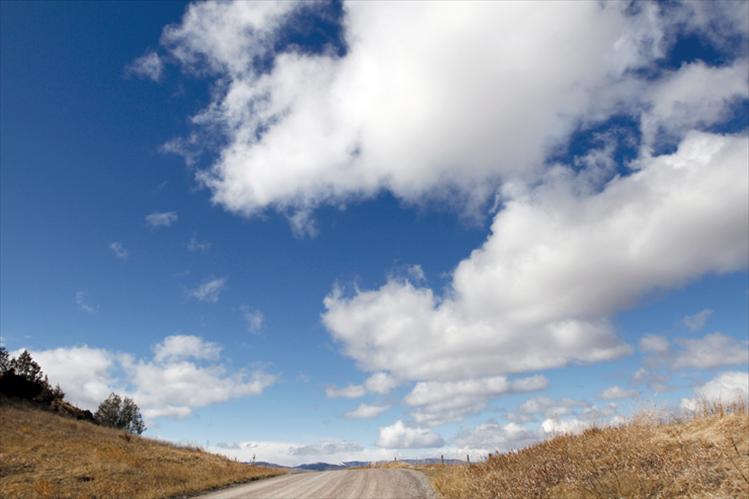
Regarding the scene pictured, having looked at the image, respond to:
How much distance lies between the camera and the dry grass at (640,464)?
32.6 ft

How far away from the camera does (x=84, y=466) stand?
89.2 feet

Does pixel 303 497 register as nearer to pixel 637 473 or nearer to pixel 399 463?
pixel 637 473

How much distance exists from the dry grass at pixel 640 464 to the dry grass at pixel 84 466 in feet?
56.4

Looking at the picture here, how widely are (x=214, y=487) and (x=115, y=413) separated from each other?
233 ft

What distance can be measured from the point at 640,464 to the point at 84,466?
2954cm

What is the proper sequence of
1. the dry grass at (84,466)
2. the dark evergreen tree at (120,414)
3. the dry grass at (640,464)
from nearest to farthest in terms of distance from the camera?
the dry grass at (640,464) → the dry grass at (84,466) → the dark evergreen tree at (120,414)

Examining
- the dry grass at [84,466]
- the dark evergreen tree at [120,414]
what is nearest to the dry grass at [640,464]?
the dry grass at [84,466]

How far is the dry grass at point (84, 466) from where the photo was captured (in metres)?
22.4

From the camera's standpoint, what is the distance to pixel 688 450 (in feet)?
40.3

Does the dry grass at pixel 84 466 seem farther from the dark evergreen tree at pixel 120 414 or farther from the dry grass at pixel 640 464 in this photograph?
the dark evergreen tree at pixel 120 414

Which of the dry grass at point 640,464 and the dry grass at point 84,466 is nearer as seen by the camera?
the dry grass at point 640,464

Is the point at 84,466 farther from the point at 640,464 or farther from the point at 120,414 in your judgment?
the point at 120,414

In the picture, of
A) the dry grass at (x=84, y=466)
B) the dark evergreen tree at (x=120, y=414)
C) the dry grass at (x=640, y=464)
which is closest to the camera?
the dry grass at (x=640, y=464)

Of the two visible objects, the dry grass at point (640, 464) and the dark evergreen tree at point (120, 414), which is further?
the dark evergreen tree at point (120, 414)
